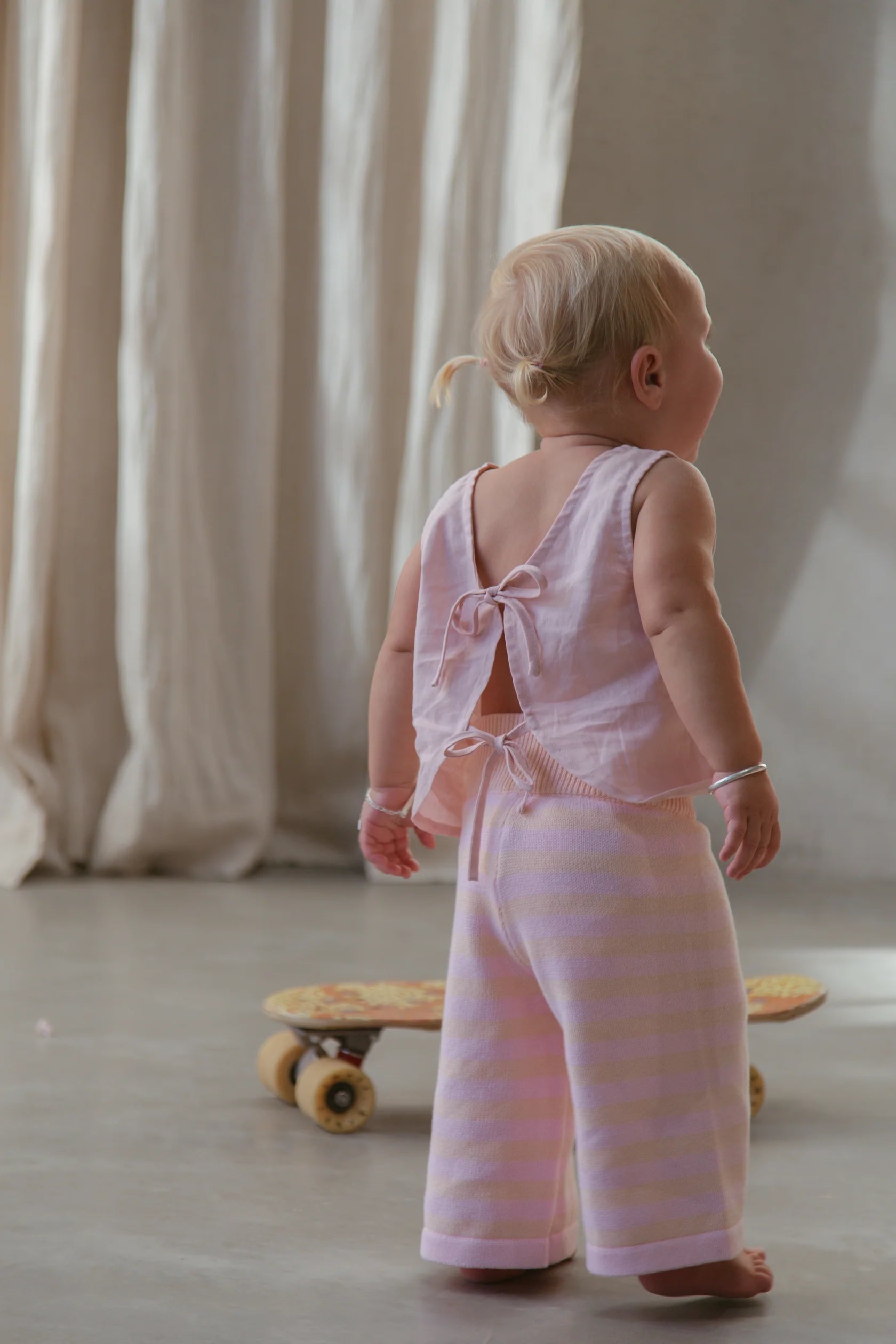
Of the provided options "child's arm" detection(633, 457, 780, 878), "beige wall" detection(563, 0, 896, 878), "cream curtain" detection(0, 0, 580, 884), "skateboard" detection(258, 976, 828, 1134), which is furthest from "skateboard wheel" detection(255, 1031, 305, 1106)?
"beige wall" detection(563, 0, 896, 878)

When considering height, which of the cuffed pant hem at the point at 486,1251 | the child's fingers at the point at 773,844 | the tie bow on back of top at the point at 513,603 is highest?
the tie bow on back of top at the point at 513,603

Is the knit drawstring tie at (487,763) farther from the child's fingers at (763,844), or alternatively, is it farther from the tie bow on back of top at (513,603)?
the child's fingers at (763,844)

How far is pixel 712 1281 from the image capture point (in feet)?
3.65

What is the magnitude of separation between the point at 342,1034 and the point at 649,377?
0.80 metres

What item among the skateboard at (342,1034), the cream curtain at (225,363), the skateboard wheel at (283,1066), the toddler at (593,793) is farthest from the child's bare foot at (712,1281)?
the cream curtain at (225,363)

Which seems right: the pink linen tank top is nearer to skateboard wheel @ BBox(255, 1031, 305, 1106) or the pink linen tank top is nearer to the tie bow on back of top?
the tie bow on back of top

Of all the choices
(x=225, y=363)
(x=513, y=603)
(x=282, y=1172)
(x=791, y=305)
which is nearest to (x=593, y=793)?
(x=513, y=603)

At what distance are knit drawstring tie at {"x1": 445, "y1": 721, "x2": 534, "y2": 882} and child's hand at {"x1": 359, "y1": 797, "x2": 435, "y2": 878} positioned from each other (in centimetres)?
8

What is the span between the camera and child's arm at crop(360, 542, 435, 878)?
124 centimetres

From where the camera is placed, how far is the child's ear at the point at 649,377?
1132 millimetres

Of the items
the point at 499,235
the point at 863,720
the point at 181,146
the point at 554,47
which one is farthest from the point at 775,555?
the point at 181,146

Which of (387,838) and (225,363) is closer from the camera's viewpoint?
(387,838)

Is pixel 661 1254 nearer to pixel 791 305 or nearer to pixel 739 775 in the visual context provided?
pixel 739 775

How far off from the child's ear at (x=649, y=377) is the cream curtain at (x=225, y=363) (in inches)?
74.3
